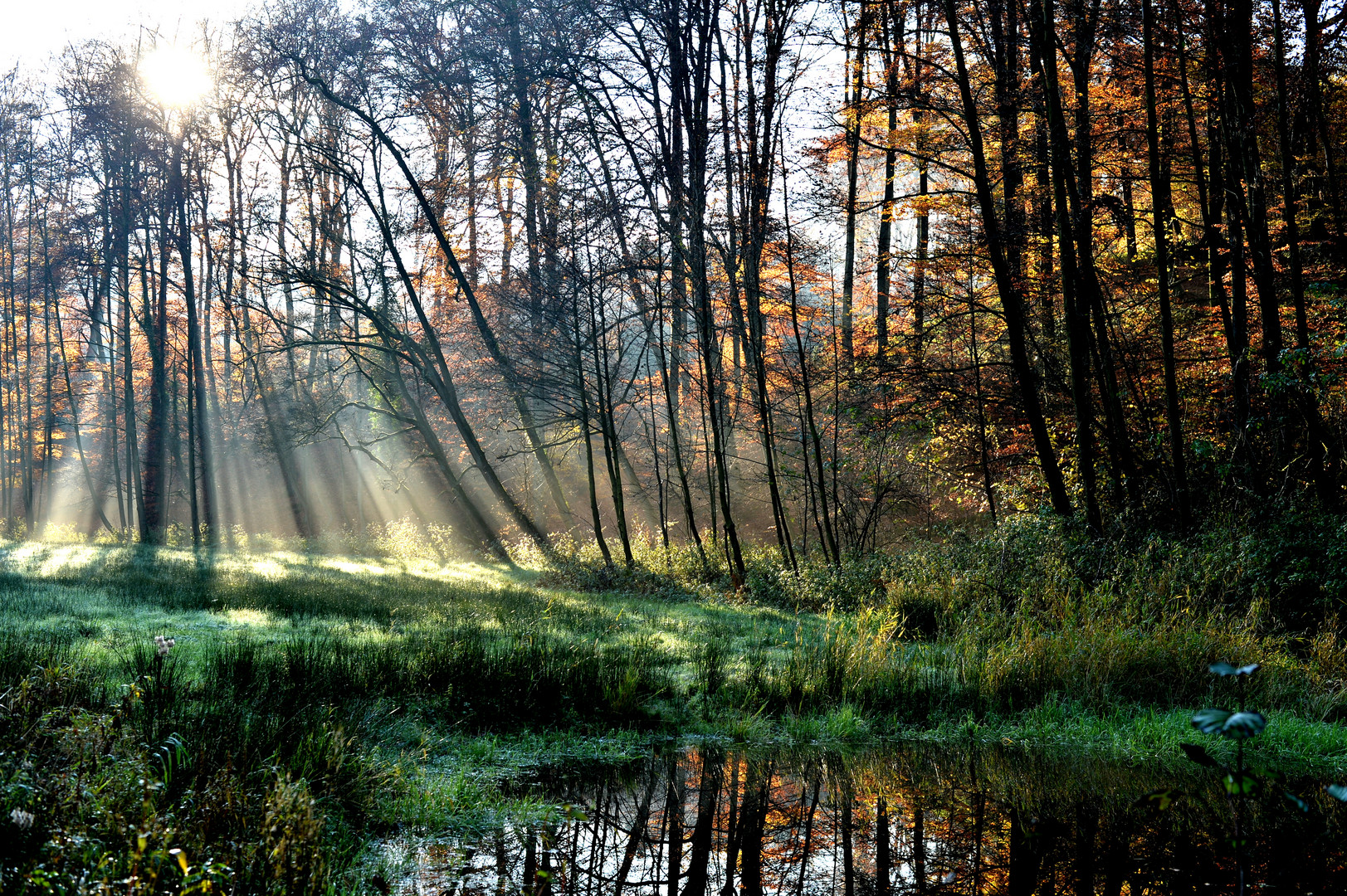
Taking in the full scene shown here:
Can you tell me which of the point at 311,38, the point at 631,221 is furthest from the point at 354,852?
the point at 311,38

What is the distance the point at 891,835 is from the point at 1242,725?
238 cm

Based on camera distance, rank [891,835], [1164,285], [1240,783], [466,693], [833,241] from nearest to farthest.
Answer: [1240,783]
[891,835]
[466,693]
[1164,285]
[833,241]

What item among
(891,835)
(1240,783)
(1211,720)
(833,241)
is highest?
(833,241)

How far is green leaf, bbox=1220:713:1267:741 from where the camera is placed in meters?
1.85

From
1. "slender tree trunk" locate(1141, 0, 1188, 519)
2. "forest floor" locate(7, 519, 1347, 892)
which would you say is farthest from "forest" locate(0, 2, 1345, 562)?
"forest floor" locate(7, 519, 1347, 892)

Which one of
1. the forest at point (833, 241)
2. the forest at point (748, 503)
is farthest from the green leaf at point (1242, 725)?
the forest at point (833, 241)

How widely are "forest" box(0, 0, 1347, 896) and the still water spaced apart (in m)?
0.03

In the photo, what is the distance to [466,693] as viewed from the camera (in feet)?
19.3

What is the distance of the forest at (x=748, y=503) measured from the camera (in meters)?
3.77

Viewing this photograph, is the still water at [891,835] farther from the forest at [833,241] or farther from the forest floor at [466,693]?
the forest at [833,241]

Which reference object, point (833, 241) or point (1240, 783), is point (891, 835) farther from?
point (833, 241)

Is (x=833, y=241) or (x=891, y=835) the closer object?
(x=891, y=835)

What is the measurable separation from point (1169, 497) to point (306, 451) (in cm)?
2513

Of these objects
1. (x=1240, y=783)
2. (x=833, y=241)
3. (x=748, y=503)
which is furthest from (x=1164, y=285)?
(x=748, y=503)
